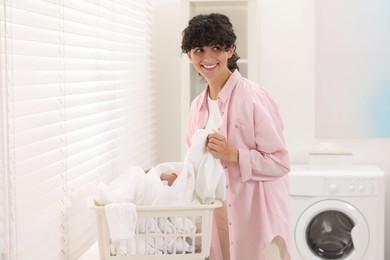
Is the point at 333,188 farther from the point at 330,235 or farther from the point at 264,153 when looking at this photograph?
the point at 264,153

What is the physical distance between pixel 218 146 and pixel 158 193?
0.26 metres

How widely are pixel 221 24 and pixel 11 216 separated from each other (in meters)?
0.89

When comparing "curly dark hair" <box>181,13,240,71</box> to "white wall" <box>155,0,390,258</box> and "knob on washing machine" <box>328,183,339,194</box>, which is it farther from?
"white wall" <box>155,0,390,258</box>

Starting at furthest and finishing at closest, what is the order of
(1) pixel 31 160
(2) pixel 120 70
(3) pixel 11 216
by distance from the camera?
1. (2) pixel 120 70
2. (1) pixel 31 160
3. (3) pixel 11 216

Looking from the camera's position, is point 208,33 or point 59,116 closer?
point 208,33

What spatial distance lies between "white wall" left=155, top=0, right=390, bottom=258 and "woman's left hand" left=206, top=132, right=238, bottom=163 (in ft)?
7.38

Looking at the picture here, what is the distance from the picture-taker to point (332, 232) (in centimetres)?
405

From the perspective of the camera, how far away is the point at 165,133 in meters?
4.36

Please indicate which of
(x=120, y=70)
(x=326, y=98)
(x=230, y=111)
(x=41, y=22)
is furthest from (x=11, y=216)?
(x=326, y=98)

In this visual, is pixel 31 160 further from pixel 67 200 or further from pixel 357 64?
pixel 357 64

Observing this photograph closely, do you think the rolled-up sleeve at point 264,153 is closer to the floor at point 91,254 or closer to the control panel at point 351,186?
the floor at point 91,254

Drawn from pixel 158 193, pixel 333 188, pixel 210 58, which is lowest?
pixel 333 188

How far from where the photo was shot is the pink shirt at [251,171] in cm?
218

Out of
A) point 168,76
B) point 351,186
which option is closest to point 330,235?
point 351,186
